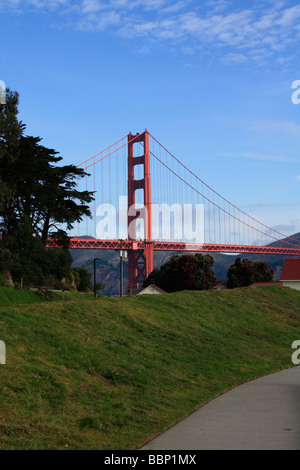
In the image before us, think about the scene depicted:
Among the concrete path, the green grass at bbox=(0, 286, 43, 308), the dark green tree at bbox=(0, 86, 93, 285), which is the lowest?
the concrete path

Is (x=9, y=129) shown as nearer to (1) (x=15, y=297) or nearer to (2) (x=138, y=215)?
(1) (x=15, y=297)

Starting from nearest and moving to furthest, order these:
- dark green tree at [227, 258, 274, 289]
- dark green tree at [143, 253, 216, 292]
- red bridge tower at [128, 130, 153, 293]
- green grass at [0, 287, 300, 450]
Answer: green grass at [0, 287, 300, 450]
dark green tree at [143, 253, 216, 292]
red bridge tower at [128, 130, 153, 293]
dark green tree at [227, 258, 274, 289]

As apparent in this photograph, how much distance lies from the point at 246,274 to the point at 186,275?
1604 cm

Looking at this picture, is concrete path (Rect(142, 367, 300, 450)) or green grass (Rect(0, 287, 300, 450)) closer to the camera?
concrete path (Rect(142, 367, 300, 450))

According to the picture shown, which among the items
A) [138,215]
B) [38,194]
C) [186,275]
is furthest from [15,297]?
[138,215]

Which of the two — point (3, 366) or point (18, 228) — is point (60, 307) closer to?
point (3, 366)

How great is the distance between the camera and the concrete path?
10602mm

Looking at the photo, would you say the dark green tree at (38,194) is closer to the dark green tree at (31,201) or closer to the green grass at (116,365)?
the dark green tree at (31,201)

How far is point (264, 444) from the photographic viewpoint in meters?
10.4

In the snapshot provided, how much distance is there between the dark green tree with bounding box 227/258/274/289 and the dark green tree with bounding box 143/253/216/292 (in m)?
7.24

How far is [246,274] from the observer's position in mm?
104000

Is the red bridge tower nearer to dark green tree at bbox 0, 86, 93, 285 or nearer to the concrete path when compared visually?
dark green tree at bbox 0, 86, 93, 285

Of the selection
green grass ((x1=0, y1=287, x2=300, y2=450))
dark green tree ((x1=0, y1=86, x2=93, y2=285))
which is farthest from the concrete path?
dark green tree ((x1=0, y1=86, x2=93, y2=285))
